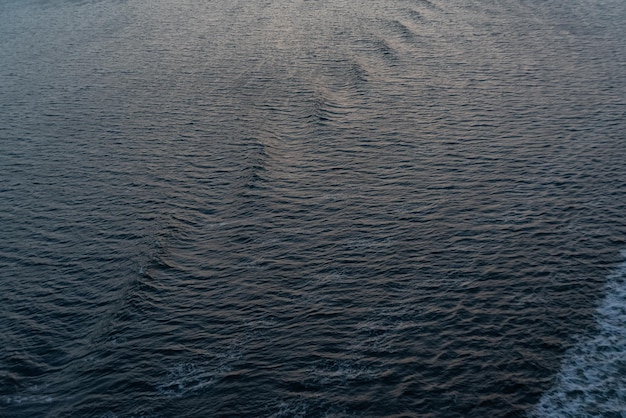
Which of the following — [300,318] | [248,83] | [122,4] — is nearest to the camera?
[300,318]

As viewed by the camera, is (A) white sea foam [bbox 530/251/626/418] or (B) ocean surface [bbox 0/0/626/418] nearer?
(A) white sea foam [bbox 530/251/626/418]

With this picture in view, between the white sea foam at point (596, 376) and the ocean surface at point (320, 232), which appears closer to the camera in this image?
the white sea foam at point (596, 376)

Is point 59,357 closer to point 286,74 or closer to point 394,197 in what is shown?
A: point 394,197

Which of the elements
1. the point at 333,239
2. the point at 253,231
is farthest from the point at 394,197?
the point at 253,231

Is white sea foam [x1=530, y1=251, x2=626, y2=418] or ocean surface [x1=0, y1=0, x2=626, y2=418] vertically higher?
ocean surface [x1=0, y1=0, x2=626, y2=418]

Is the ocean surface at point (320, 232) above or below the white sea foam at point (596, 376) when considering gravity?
above
